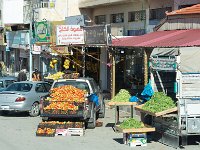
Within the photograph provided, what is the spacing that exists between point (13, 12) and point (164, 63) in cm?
2901

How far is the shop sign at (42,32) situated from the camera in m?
30.7

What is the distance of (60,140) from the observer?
15031 millimetres

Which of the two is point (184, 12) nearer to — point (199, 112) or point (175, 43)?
point (175, 43)

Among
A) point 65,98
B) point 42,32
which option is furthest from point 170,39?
point 42,32

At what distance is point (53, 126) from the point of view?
1593 centimetres

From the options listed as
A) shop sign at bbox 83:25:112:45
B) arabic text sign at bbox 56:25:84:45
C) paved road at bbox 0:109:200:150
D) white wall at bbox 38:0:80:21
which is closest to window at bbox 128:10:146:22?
shop sign at bbox 83:25:112:45

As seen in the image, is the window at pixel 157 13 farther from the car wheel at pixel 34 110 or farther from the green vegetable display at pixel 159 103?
the green vegetable display at pixel 159 103

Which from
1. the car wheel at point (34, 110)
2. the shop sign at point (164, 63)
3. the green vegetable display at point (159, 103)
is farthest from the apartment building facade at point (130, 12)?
the green vegetable display at point (159, 103)

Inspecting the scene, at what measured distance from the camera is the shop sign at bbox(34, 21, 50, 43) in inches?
1210

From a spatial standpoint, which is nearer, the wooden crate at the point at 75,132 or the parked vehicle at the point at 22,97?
the wooden crate at the point at 75,132

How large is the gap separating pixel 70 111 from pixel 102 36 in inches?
309

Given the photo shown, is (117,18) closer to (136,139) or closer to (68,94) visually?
(68,94)

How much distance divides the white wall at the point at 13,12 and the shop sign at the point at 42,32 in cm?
1005

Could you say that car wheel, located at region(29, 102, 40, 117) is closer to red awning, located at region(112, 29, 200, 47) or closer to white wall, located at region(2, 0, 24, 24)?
red awning, located at region(112, 29, 200, 47)
